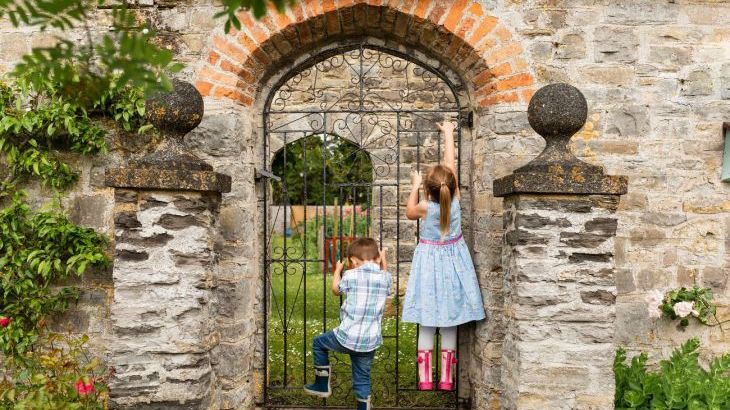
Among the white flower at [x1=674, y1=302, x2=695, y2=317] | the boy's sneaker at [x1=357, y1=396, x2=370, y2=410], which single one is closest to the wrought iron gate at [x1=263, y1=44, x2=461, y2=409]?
the boy's sneaker at [x1=357, y1=396, x2=370, y2=410]

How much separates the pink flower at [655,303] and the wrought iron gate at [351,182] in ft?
4.73

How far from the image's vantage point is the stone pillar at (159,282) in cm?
344

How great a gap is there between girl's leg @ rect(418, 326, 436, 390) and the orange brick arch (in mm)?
1537

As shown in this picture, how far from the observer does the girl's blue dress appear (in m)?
3.99

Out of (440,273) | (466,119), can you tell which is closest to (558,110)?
(466,119)

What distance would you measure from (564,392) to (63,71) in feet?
9.48

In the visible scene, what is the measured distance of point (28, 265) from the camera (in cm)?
414

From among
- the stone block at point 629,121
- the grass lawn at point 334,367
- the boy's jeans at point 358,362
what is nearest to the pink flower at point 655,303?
the stone block at point 629,121

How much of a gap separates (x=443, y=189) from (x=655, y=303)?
160 cm

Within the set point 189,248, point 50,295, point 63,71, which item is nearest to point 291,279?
point 50,295

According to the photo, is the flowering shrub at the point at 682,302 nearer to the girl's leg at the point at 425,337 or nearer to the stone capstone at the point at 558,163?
the stone capstone at the point at 558,163

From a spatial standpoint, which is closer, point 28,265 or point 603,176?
point 603,176

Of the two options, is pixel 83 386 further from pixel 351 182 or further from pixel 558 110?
pixel 558 110

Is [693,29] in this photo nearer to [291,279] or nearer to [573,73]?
[573,73]
